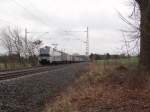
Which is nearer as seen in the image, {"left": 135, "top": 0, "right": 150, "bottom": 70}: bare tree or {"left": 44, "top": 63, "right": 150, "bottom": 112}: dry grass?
A: {"left": 44, "top": 63, "right": 150, "bottom": 112}: dry grass

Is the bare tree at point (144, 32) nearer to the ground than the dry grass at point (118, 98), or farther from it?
farther from it

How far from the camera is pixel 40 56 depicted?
66.4 metres

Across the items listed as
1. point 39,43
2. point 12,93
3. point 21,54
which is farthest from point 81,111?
point 39,43

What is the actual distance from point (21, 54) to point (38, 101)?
58379 millimetres

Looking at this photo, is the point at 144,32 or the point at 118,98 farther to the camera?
the point at 144,32

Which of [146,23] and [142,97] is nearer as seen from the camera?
[142,97]

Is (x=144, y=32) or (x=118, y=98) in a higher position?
(x=144, y=32)

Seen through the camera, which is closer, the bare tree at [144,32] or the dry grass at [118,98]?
the dry grass at [118,98]

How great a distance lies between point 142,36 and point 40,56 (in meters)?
51.9

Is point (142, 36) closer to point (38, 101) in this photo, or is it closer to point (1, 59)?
point (38, 101)

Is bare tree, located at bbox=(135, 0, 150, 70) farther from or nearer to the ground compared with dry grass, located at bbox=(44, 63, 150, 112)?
farther from the ground

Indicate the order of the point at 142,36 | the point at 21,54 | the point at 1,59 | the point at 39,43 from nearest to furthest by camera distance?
the point at 142,36 → the point at 1,59 → the point at 21,54 → the point at 39,43

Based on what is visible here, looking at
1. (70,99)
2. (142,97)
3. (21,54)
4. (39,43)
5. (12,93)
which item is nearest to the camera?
(142,97)

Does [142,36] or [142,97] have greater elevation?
[142,36]
